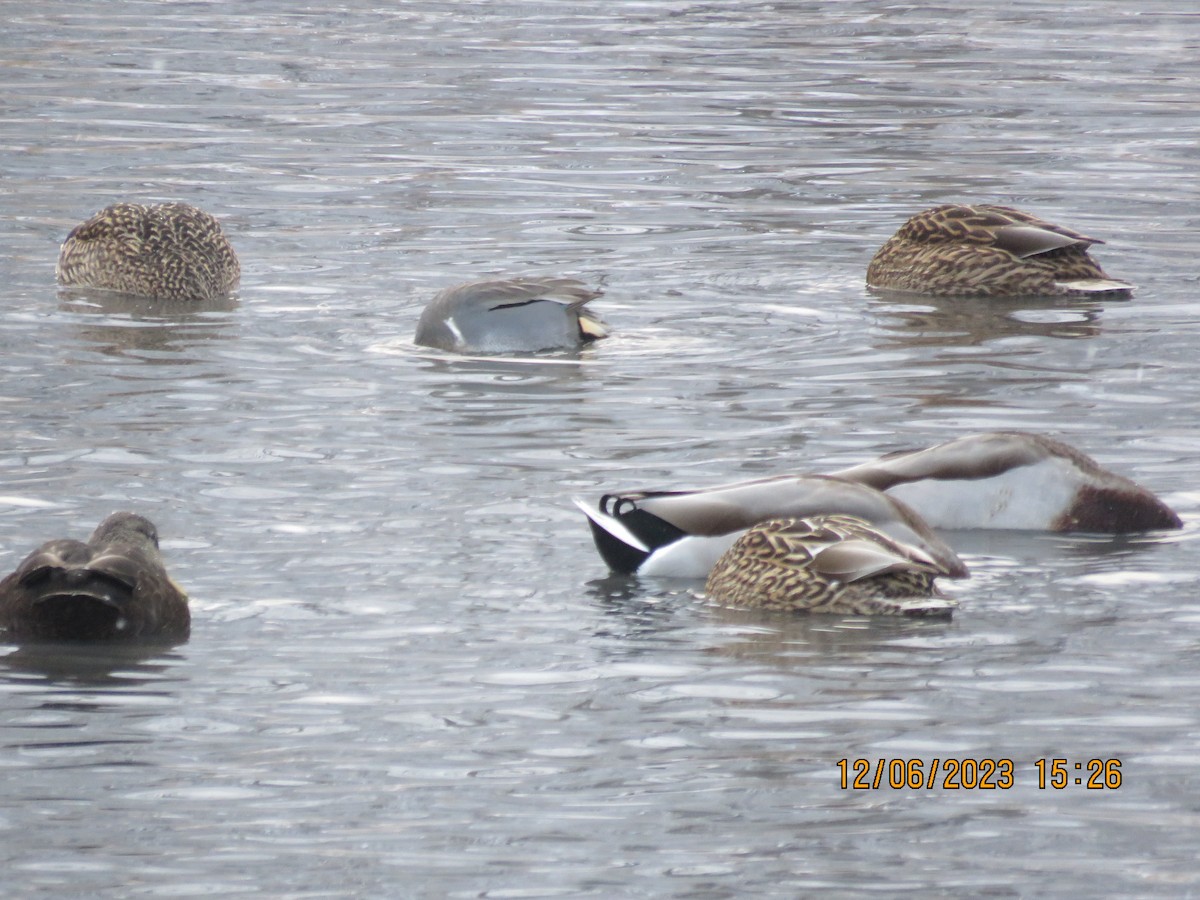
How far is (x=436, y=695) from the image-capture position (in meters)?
7.32

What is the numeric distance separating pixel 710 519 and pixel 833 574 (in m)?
0.68

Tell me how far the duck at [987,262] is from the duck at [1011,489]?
18.3 ft

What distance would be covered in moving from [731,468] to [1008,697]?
3268 mm

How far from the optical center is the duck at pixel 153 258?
1505 centimetres

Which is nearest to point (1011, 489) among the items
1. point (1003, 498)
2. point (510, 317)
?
point (1003, 498)

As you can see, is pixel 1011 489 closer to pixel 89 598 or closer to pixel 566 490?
pixel 566 490

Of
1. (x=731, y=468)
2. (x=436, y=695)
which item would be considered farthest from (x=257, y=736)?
(x=731, y=468)

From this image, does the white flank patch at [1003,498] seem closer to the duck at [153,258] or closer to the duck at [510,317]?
the duck at [510,317]

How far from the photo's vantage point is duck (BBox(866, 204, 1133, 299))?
15.1 meters

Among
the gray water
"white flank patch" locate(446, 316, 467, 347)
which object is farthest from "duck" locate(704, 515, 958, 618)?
"white flank patch" locate(446, 316, 467, 347)

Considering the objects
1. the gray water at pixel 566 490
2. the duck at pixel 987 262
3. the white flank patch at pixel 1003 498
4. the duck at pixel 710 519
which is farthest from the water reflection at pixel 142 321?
the white flank patch at pixel 1003 498

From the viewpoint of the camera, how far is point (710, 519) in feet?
29.1

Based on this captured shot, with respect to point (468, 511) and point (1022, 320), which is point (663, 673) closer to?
point (468, 511)

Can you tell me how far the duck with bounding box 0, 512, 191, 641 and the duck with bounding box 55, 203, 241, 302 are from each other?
283 inches
